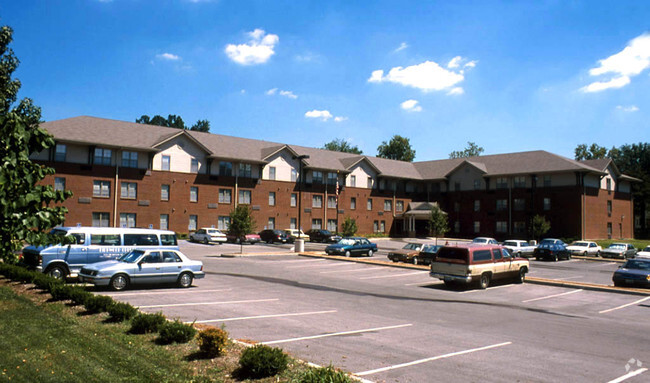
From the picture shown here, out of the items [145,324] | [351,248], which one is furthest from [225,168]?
[145,324]

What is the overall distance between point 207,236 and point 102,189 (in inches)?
426

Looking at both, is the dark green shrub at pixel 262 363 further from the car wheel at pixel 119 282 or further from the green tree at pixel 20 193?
the car wheel at pixel 119 282

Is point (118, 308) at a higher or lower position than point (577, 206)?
lower

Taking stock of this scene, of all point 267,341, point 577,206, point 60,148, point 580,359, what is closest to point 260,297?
point 267,341

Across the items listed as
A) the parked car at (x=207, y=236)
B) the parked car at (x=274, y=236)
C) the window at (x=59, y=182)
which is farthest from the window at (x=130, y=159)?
the parked car at (x=274, y=236)

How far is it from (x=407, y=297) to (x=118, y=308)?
36.1 ft

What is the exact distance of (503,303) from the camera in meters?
18.5

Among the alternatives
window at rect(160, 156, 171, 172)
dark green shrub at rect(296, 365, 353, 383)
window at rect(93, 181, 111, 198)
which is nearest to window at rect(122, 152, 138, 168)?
window at rect(93, 181, 111, 198)

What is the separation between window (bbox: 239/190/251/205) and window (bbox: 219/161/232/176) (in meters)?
2.57

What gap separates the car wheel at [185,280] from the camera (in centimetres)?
1919

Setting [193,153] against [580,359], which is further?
[193,153]

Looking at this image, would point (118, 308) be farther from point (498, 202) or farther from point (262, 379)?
point (498, 202)

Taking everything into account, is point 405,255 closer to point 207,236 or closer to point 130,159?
point 207,236

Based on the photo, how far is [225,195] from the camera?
55.2m
